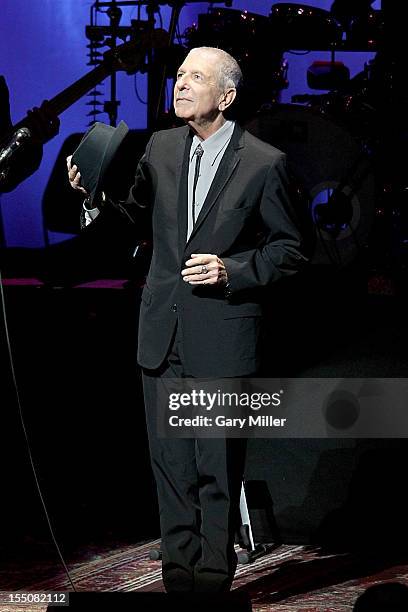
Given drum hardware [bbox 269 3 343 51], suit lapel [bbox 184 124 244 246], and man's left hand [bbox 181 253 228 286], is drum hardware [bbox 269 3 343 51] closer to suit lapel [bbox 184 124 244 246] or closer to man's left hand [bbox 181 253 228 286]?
suit lapel [bbox 184 124 244 246]

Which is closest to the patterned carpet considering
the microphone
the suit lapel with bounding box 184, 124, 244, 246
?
the suit lapel with bounding box 184, 124, 244, 246

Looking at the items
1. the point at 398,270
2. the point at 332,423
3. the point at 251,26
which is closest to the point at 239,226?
the point at 332,423

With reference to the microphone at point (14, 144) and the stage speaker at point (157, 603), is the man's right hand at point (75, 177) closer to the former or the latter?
the microphone at point (14, 144)

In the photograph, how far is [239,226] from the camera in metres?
2.87

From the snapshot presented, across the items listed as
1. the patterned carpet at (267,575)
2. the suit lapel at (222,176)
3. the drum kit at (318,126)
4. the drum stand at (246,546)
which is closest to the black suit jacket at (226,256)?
the suit lapel at (222,176)

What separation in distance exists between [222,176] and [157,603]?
128 cm

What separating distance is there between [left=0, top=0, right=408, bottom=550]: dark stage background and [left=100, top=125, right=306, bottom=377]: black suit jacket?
1.22m

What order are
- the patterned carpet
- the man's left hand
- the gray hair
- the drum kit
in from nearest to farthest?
the man's left hand, the gray hair, the patterned carpet, the drum kit

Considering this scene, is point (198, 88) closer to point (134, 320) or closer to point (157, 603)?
point (157, 603)

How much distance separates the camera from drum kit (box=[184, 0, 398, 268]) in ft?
19.3

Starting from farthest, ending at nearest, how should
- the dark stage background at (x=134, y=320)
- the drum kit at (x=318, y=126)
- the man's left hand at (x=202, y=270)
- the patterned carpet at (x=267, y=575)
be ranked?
1. the drum kit at (x=318, y=126)
2. the dark stage background at (x=134, y=320)
3. the patterned carpet at (x=267, y=575)
4. the man's left hand at (x=202, y=270)

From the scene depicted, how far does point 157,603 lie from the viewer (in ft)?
6.58

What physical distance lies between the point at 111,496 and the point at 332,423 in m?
1.02

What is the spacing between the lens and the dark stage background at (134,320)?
396 centimetres
